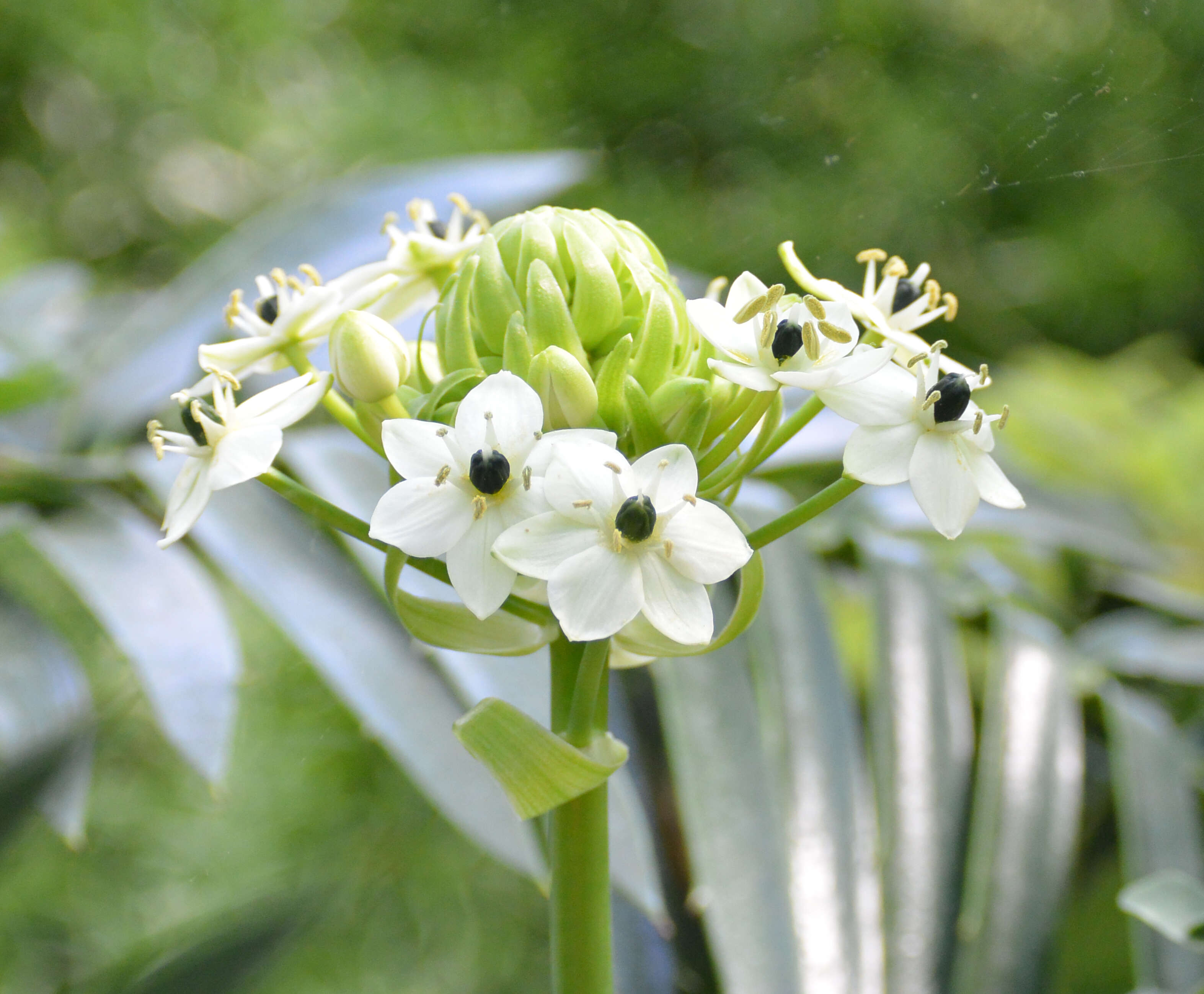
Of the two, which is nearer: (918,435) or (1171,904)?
(918,435)

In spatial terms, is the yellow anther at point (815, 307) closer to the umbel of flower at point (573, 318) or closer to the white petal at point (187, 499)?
the umbel of flower at point (573, 318)

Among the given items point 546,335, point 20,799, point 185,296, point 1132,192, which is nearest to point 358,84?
point 185,296

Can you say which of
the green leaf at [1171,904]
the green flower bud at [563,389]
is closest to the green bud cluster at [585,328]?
the green flower bud at [563,389]

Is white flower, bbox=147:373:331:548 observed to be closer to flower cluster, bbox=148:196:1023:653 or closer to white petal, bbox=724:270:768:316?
flower cluster, bbox=148:196:1023:653

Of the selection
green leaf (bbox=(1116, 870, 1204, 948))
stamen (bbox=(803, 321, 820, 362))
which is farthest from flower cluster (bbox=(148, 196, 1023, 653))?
green leaf (bbox=(1116, 870, 1204, 948))

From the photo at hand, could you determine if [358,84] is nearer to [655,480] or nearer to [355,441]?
[355,441]

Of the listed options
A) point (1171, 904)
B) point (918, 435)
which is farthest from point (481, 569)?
point (1171, 904)

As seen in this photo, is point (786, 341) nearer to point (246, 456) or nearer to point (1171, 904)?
point (246, 456)
